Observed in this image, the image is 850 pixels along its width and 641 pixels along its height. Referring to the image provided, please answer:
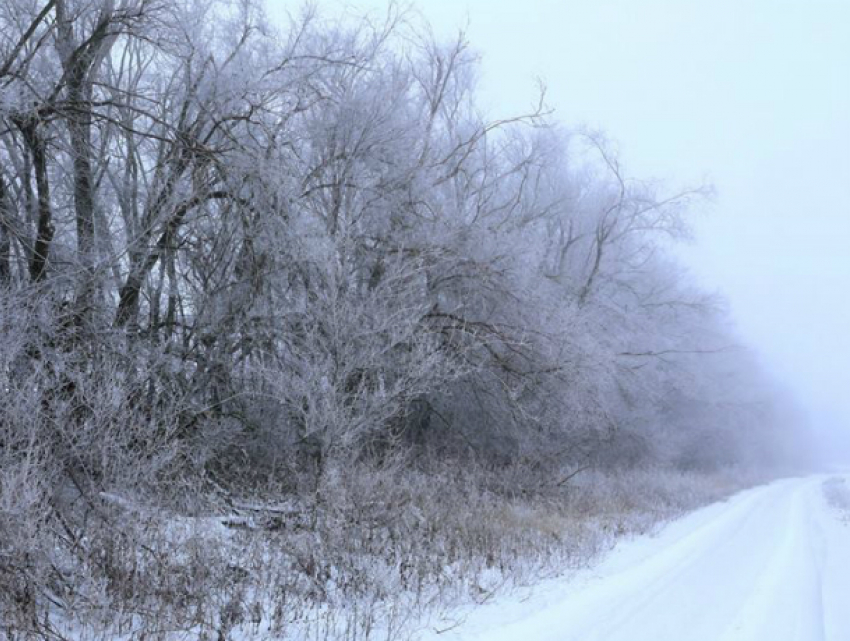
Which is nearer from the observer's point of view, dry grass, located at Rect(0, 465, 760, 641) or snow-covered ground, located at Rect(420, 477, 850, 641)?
dry grass, located at Rect(0, 465, 760, 641)

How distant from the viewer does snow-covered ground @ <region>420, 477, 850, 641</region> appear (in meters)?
6.04

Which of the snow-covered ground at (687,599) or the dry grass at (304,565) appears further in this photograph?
the snow-covered ground at (687,599)

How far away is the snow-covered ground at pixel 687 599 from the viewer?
604 centimetres

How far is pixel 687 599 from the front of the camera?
24.2ft

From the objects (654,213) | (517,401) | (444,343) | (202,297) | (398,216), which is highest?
(654,213)

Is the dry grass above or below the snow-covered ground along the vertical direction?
above

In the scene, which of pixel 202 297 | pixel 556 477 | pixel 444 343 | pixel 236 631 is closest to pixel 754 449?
pixel 556 477

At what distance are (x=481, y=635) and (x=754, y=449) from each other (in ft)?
173

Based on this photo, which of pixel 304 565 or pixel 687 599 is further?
pixel 687 599

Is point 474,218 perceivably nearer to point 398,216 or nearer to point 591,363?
point 398,216

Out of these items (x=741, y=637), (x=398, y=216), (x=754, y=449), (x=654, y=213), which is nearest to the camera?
(x=741, y=637)

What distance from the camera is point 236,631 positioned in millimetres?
5500

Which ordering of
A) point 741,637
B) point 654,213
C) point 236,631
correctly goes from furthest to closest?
point 654,213 → point 741,637 → point 236,631

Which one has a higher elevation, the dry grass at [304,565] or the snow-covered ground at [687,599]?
the dry grass at [304,565]
